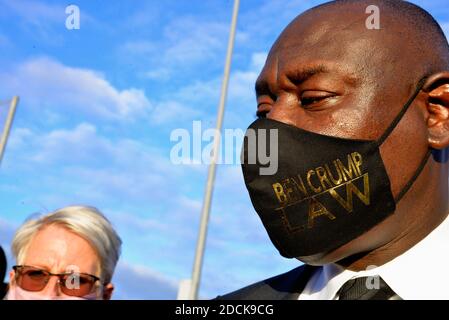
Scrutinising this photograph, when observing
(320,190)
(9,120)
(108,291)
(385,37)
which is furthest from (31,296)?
(9,120)

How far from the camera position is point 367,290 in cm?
215

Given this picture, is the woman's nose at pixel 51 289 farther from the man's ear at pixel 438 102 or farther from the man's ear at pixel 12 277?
the man's ear at pixel 438 102

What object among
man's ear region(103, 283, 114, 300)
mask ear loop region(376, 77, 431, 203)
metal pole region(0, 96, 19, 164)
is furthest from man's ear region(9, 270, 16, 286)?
metal pole region(0, 96, 19, 164)

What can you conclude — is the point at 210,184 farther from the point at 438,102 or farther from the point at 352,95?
the point at 352,95

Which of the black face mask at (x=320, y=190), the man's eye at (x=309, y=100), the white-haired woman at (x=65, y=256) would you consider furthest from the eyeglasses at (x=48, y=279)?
the man's eye at (x=309, y=100)

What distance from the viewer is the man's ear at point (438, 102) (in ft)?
7.57

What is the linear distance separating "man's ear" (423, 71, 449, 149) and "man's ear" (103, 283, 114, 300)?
6.93 ft

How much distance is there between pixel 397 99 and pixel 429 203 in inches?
16.6

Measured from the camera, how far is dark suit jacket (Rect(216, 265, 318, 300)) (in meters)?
2.54

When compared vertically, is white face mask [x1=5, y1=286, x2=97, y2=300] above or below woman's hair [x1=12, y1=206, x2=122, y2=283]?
below

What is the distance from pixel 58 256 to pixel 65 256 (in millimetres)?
40

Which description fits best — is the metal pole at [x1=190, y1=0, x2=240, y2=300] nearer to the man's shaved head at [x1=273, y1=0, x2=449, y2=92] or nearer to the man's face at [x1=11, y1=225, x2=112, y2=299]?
the man's face at [x1=11, y1=225, x2=112, y2=299]
